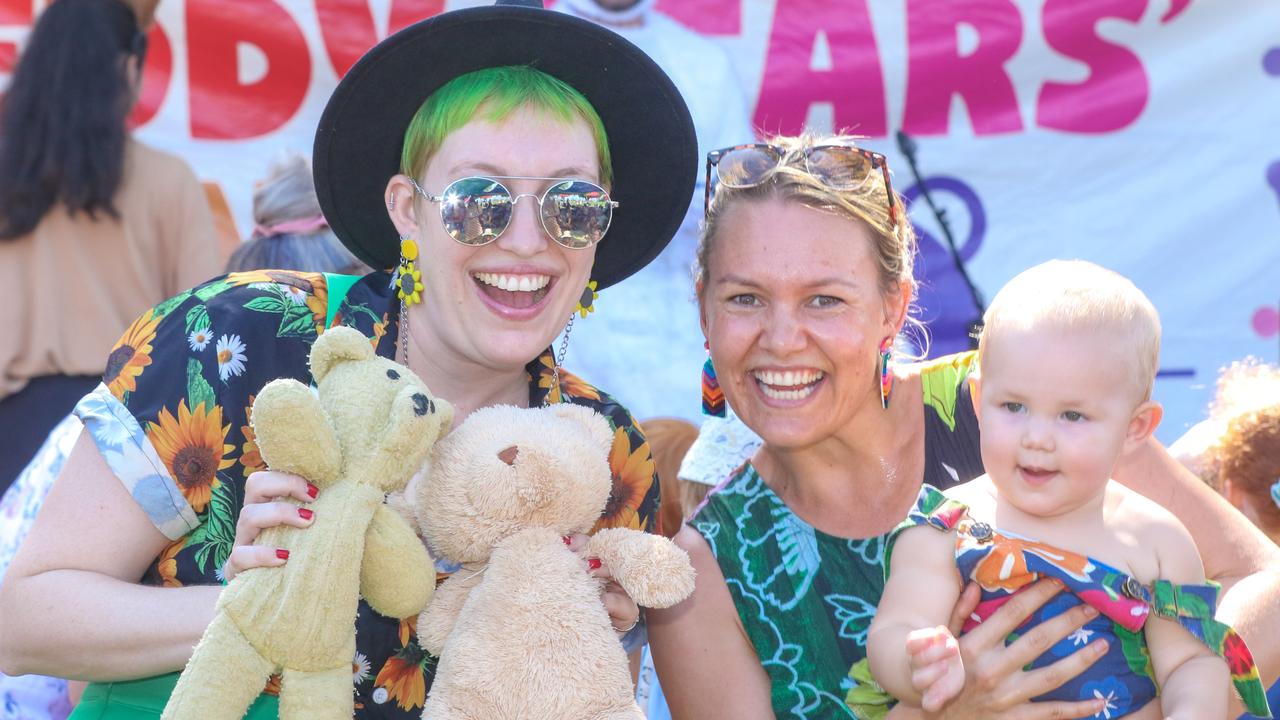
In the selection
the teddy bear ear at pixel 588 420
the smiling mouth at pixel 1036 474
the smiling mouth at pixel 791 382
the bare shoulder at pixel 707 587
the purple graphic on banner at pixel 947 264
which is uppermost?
the teddy bear ear at pixel 588 420

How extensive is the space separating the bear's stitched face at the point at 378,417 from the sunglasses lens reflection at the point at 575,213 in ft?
1.74

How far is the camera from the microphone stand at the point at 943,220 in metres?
4.57

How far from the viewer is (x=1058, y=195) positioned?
4.57m

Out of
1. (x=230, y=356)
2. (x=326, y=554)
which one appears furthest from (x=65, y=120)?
(x=326, y=554)

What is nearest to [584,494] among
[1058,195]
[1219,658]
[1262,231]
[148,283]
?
[1219,658]

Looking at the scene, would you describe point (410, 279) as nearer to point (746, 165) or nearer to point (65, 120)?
point (746, 165)

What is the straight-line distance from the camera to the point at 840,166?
273cm

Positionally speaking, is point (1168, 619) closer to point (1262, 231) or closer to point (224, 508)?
point (224, 508)

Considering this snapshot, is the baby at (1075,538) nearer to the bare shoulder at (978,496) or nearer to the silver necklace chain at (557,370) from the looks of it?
the bare shoulder at (978,496)

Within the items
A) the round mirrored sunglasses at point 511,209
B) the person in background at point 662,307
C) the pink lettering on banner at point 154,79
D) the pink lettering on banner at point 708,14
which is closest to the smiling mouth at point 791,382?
the round mirrored sunglasses at point 511,209

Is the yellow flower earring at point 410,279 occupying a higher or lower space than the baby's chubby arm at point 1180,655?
higher

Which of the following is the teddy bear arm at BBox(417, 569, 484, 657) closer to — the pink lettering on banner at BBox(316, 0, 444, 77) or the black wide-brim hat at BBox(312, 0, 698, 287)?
the black wide-brim hat at BBox(312, 0, 698, 287)

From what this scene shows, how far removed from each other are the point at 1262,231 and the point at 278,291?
11.6 ft

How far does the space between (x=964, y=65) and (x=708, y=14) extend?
951 mm
